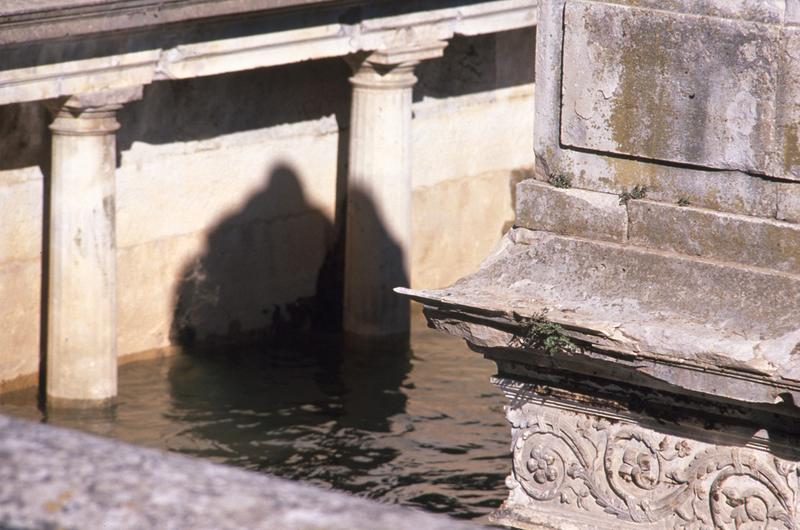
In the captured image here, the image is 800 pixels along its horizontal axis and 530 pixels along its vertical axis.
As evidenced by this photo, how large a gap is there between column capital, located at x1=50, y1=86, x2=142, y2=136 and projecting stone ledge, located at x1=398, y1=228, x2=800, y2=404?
187 inches

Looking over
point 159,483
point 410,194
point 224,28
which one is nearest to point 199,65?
point 224,28

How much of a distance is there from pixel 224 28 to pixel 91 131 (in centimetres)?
89

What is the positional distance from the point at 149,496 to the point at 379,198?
850 centimetres

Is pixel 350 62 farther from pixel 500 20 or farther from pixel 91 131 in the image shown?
pixel 91 131

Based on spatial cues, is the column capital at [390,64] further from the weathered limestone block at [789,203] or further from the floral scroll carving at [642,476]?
the weathered limestone block at [789,203]

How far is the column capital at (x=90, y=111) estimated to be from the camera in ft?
27.8

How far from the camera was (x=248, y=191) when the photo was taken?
419 inches

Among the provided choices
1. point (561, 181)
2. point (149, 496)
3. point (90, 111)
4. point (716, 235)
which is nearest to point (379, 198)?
point (90, 111)

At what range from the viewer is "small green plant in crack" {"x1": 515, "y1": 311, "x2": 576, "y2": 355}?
3.83 m

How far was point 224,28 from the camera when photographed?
8.93 m

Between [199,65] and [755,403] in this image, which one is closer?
[755,403]

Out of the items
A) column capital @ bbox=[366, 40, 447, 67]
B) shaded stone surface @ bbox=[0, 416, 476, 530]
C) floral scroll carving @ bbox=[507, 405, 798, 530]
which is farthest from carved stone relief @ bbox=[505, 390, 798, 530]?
column capital @ bbox=[366, 40, 447, 67]

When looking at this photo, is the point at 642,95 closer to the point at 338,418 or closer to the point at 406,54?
the point at 338,418

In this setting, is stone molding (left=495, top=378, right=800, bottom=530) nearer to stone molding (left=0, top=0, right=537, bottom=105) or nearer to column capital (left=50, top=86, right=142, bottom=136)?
stone molding (left=0, top=0, right=537, bottom=105)
